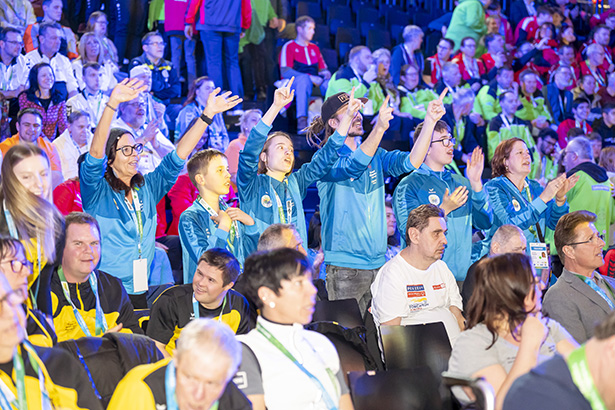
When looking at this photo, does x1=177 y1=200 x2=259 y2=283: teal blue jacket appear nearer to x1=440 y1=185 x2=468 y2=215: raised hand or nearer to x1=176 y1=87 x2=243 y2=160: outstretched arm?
x1=176 y1=87 x2=243 y2=160: outstretched arm

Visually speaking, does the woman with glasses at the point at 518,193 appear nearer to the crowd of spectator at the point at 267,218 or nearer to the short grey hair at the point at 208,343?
the crowd of spectator at the point at 267,218

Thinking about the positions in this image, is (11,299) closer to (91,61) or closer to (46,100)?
(46,100)

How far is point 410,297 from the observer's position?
381cm

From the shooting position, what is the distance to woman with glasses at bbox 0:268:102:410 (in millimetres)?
2137

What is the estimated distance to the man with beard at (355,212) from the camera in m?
4.61

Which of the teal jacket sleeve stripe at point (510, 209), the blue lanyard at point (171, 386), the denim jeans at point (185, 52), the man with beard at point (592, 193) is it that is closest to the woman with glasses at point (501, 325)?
the blue lanyard at point (171, 386)

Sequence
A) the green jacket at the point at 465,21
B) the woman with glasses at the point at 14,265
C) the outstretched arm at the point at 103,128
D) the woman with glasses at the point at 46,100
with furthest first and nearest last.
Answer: the green jacket at the point at 465,21 < the woman with glasses at the point at 46,100 < the outstretched arm at the point at 103,128 < the woman with glasses at the point at 14,265

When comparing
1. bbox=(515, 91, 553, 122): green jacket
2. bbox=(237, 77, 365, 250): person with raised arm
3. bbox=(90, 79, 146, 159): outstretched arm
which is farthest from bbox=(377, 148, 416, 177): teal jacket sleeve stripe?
bbox=(515, 91, 553, 122): green jacket

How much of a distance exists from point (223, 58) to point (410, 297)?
5.10m

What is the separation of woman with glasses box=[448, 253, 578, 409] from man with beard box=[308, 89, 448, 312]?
6.15 ft

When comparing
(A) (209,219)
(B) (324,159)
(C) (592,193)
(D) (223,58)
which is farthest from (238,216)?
(D) (223,58)

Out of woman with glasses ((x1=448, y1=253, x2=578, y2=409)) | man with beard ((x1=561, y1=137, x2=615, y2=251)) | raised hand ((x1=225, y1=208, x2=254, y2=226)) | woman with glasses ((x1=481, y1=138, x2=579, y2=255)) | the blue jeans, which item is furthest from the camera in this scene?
the blue jeans

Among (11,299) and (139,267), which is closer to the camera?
(11,299)

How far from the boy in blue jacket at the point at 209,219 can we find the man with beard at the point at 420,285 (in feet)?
2.90
